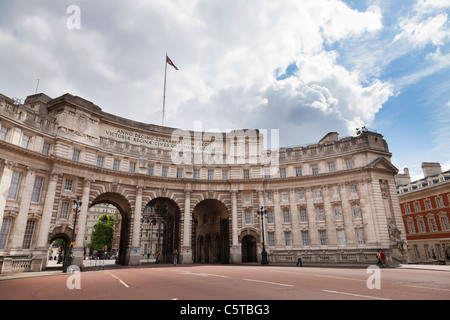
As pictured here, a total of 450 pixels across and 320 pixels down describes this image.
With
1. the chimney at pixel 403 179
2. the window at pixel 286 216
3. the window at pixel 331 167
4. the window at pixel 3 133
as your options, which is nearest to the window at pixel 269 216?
the window at pixel 286 216

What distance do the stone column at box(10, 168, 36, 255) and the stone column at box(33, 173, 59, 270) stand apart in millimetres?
1544

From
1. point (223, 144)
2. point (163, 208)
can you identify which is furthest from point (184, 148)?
point (163, 208)

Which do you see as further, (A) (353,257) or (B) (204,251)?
(B) (204,251)

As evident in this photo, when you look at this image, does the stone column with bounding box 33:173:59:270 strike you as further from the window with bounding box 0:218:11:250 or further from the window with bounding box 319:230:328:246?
the window with bounding box 319:230:328:246

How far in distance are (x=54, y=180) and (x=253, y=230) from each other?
86.2 ft

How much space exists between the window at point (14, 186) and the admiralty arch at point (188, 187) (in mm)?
101

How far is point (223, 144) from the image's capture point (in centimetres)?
4422

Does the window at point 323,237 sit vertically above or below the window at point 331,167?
below

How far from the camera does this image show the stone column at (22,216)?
87.2ft

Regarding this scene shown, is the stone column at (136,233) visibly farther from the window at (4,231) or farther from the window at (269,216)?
the window at (269,216)

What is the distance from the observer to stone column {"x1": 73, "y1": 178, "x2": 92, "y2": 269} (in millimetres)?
30023

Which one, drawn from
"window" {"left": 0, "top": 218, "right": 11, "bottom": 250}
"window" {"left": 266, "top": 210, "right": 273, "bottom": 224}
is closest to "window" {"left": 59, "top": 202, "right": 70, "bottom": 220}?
"window" {"left": 0, "top": 218, "right": 11, "bottom": 250}

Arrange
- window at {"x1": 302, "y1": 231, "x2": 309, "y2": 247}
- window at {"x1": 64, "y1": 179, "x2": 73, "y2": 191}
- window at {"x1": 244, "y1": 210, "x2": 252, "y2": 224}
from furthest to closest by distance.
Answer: window at {"x1": 244, "y1": 210, "x2": 252, "y2": 224} → window at {"x1": 302, "y1": 231, "x2": 309, "y2": 247} → window at {"x1": 64, "y1": 179, "x2": 73, "y2": 191}

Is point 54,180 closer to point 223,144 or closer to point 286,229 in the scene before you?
point 223,144
